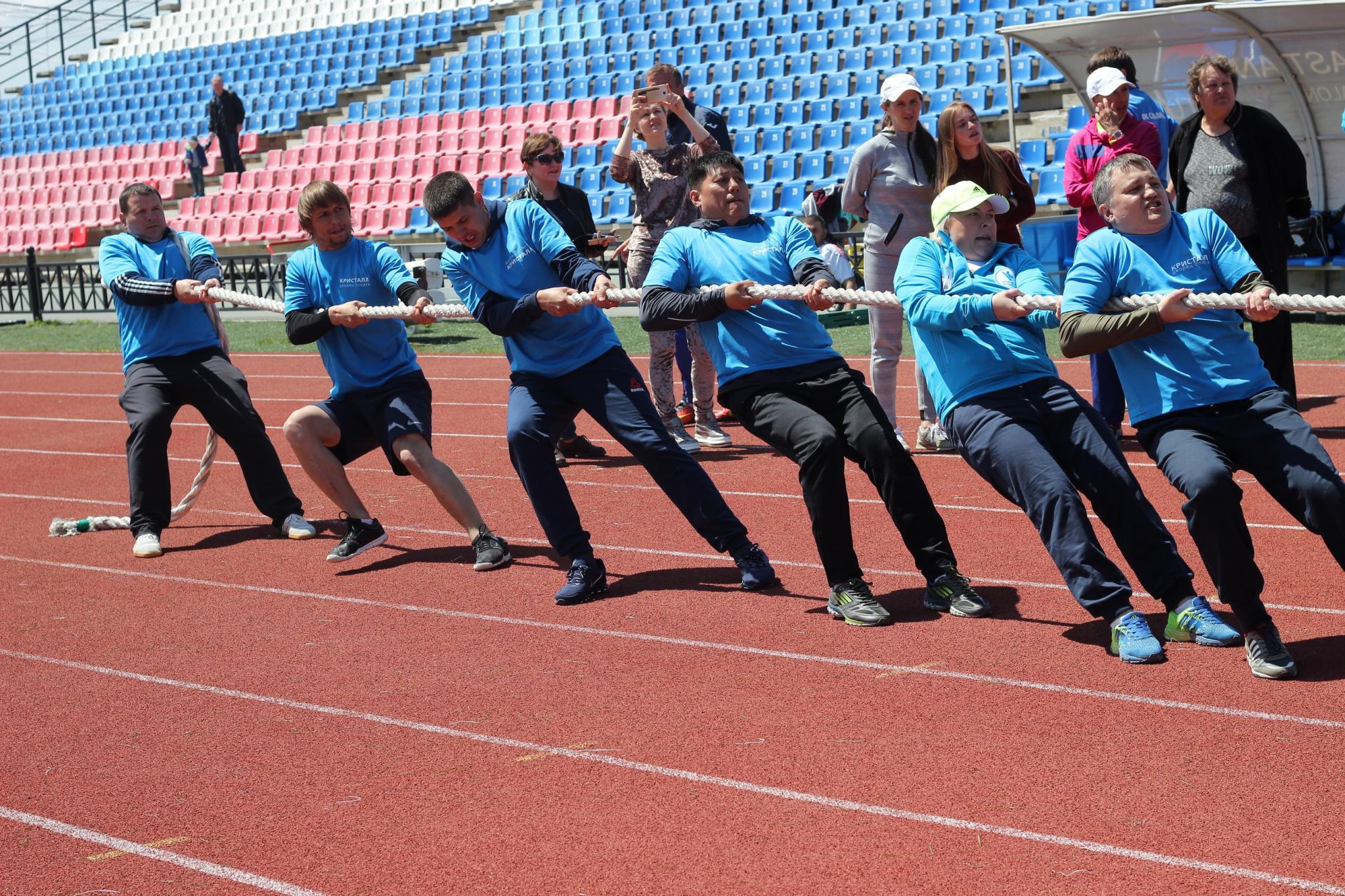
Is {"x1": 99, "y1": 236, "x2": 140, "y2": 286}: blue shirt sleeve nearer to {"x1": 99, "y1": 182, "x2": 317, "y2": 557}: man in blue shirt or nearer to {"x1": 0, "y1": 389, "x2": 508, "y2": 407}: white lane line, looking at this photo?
{"x1": 99, "y1": 182, "x2": 317, "y2": 557}: man in blue shirt

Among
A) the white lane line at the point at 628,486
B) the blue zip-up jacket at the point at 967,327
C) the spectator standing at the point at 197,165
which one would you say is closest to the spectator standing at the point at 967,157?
the white lane line at the point at 628,486

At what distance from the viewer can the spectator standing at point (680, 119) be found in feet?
29.0

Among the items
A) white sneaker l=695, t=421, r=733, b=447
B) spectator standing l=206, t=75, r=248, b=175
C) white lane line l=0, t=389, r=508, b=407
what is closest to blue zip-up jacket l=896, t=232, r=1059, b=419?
white sneaker l=695, t=421, r=733, b=447

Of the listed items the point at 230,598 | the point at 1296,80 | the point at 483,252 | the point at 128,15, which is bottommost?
the point at 230,598

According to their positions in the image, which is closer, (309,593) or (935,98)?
(309,593)

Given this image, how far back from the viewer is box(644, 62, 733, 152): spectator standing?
348 inches

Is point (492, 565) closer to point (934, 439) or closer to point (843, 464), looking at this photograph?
point (843, 464)

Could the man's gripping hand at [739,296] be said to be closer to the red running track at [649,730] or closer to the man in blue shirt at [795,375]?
the man in blue shirt at [795,375]

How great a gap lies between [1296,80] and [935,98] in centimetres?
659

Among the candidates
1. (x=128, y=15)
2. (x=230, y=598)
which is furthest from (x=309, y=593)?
(x=128, y=15)

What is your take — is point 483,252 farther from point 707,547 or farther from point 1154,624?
point 1154,624

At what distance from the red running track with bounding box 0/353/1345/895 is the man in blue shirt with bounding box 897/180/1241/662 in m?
0.23

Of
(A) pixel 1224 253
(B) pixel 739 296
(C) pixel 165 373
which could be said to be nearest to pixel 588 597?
(B) pixel 739 296

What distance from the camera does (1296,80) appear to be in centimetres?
1373
